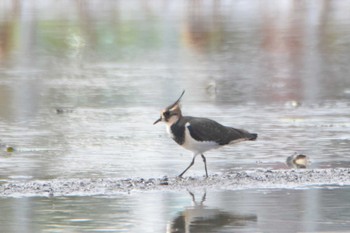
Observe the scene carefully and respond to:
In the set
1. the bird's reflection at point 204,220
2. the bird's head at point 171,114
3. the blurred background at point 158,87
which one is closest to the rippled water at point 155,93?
the blurred background at point 158,87

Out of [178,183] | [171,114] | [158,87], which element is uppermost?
[171,114]

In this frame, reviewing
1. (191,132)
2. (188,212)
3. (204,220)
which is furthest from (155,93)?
(204,220)

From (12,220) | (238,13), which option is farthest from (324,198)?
(238,13)

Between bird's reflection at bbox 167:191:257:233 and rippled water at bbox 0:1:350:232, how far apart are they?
13 cm

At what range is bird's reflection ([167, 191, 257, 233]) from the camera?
942cm

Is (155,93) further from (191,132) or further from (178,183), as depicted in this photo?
(178,183)

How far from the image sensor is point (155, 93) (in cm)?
1933

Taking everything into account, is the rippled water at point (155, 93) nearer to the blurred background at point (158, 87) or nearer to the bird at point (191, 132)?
the blurred background at point (158, 87)

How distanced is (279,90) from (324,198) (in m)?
9.16

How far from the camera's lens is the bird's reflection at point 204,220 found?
9422mm

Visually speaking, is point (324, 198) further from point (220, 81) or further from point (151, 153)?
point (220, 81)

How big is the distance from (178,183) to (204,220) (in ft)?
5.71

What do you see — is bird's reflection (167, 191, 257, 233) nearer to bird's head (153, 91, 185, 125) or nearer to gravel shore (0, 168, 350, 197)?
gravel shore (0, 168, 350, 197)

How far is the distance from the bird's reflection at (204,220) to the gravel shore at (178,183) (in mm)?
1017
